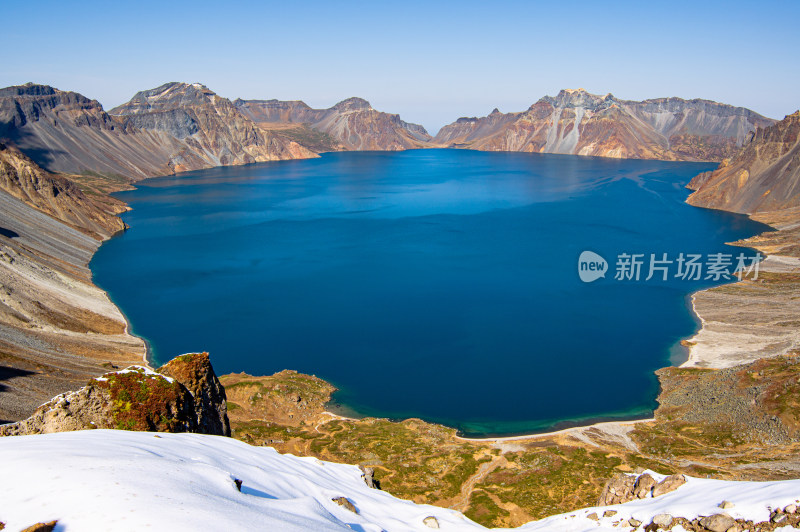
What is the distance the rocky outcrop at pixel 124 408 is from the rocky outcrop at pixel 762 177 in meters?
180

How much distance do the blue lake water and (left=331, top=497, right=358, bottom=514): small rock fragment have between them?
31152 mm

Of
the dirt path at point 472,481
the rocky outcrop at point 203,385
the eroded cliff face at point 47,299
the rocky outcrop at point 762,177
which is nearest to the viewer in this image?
the rocky outcrop at point 203,385

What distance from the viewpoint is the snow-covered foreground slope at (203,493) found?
43.8ft

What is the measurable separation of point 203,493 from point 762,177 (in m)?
202

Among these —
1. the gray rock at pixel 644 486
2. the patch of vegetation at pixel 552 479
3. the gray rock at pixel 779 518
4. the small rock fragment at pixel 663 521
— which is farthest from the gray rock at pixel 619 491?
the gray rock at pixel 779 518

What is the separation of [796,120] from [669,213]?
57.8 metres

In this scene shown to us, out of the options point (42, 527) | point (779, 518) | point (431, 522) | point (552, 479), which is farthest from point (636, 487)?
point (42, 527)

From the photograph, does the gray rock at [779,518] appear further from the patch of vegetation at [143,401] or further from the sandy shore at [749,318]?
the sandy shore at [749,318]

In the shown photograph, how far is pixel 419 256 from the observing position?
371ft

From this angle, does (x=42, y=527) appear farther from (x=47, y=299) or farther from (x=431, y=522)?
(x=47, y=299)

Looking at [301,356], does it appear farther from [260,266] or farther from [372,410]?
[260,266]

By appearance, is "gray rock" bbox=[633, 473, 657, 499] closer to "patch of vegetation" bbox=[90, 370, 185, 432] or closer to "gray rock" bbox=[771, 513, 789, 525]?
"gray rock" bbox=[771, 513, 789, 525]

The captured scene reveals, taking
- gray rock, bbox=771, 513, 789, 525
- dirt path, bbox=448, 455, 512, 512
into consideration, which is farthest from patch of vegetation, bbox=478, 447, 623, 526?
gray rock, bbox=771, 513, 789, 525

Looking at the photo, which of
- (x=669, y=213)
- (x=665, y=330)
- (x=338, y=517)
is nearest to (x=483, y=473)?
(x=338, y=517)
